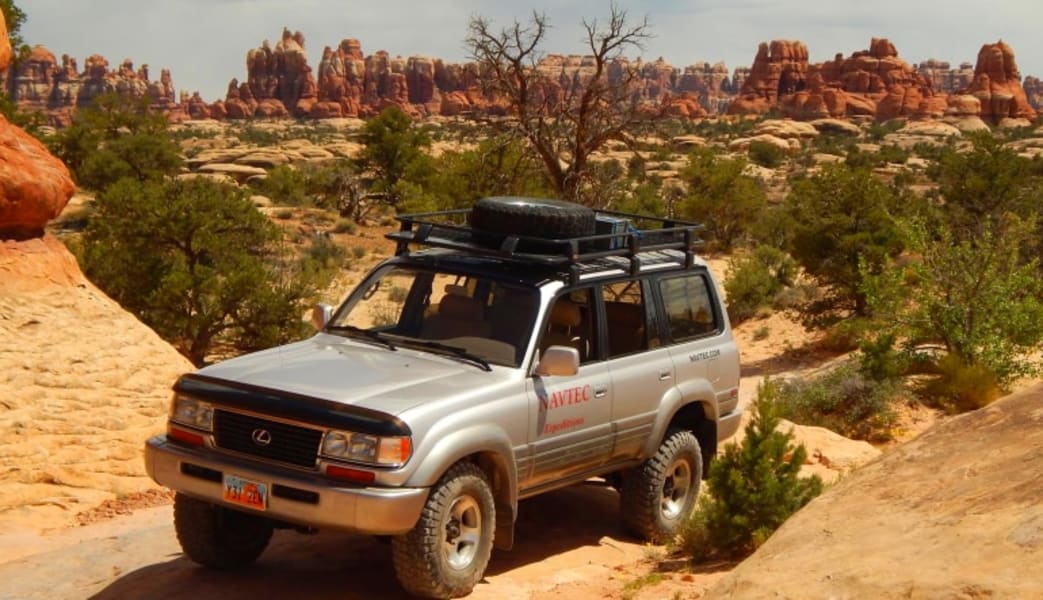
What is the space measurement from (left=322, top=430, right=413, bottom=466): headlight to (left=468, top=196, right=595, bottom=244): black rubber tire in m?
2.07

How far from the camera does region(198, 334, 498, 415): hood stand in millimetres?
5598

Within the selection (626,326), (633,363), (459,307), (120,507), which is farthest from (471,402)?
(120,507)

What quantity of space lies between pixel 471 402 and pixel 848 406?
9.62 metres

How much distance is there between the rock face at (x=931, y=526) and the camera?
3.88m

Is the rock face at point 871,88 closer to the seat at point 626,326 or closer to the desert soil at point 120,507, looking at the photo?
the desert soil at point 120,507

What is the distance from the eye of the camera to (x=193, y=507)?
6.10 meters

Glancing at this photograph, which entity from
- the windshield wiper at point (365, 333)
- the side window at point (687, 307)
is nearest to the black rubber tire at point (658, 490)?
the side window at point (687, 307)

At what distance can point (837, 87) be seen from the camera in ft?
386

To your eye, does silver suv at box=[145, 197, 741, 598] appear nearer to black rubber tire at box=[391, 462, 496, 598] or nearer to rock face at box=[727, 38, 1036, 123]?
black rubber tire at box=[391, 462, 496, 598]

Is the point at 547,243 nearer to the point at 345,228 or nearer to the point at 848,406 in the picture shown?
the point at 848,406

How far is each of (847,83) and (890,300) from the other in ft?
359

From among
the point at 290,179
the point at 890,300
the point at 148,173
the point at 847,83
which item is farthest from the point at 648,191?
the point at 847,83

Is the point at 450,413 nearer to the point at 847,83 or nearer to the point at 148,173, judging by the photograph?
the point at 148,173

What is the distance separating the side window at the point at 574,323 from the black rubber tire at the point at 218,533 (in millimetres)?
2022
